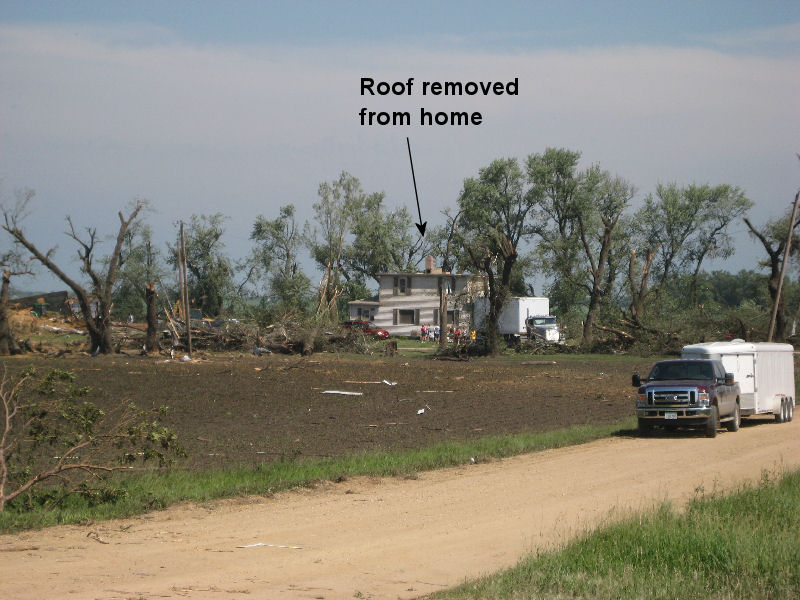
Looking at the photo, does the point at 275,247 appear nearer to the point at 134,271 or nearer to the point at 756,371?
the point at 134,271

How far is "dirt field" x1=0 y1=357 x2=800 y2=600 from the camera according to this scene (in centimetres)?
874

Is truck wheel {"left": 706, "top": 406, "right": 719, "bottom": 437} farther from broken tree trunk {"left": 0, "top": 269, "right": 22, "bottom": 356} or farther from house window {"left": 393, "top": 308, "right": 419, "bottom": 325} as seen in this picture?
house window {"left": 393, "top": 308, "right": 419, "bottom": 325}

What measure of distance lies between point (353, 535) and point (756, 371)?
18076mm

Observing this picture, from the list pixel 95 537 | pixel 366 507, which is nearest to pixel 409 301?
pixel 366 507

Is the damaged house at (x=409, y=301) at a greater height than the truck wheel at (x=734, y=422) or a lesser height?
greater

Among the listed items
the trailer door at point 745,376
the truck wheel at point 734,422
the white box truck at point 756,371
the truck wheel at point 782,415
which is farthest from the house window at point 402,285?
the truck wheel at point 734,422

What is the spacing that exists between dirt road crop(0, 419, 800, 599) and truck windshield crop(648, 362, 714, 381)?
5.88 metres

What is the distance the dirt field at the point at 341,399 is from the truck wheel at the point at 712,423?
3.77m

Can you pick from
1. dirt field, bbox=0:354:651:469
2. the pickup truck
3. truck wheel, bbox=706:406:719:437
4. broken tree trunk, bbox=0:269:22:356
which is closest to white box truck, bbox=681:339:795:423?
the pickup truck

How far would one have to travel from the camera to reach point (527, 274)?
242ft

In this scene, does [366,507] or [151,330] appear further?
[151,330]

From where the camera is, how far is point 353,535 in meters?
10.8

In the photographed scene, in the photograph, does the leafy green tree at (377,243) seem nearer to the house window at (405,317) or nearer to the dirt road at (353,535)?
the house window at (405,317)

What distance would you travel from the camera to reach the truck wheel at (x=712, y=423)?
21.5 m
